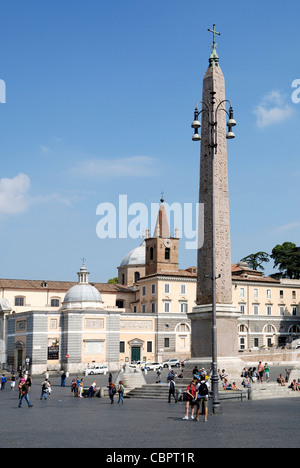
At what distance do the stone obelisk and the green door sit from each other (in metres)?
33.8

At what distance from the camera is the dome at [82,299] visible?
57.3m

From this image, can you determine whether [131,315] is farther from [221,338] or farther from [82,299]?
[221,338]

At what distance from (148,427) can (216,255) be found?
11.8m

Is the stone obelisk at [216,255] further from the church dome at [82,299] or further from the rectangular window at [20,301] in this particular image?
the rectangular window at [20,301]

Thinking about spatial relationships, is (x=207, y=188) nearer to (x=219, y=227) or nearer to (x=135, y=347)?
(x=219, y=227)

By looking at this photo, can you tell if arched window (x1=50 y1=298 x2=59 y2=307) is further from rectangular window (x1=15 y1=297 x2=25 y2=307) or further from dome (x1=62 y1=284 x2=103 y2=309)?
dome (x1=62 y1=284 x2=103 y2=309)

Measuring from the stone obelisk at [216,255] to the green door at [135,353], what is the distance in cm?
3379

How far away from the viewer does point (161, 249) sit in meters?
69.9

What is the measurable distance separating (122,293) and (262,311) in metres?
15.7

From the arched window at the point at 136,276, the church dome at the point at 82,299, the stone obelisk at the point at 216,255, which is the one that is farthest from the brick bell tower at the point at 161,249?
the stone obelisk at the point at 216,255

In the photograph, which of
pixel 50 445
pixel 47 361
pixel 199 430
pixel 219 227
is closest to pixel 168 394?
pixel 219 227

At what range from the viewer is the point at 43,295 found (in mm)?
70125

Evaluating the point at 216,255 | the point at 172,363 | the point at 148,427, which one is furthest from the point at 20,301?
the point at 148,427

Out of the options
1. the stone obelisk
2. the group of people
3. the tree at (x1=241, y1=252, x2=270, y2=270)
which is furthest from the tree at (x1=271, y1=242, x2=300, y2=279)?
the group of people
